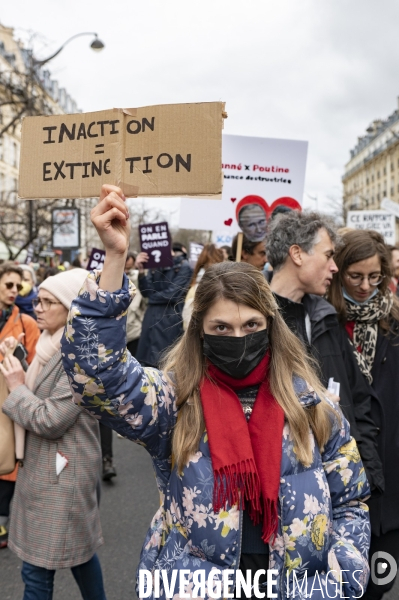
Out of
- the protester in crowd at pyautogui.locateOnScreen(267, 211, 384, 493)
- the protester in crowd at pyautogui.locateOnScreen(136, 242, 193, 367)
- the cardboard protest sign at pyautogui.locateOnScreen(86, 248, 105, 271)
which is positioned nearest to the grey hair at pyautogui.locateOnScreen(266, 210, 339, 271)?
the protester in crowd at pyautogui.locateOnScreen(267, 211, 384, 493)

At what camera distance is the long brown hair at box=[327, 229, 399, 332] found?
2871 mm

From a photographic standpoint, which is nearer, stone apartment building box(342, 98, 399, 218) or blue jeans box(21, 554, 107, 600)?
blue jeans box(21, 554, 107, 600)

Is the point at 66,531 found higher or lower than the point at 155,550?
lower

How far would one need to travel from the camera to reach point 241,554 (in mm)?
1676

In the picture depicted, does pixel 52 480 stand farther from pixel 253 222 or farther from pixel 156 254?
pixel 156 254

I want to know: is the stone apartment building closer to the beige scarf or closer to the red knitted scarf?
the beige scarf

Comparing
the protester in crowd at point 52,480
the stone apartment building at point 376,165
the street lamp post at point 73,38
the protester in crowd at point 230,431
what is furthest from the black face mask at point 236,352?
the stone apartment building at point 376,165

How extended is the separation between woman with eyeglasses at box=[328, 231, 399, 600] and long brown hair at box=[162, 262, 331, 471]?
39.4 inches

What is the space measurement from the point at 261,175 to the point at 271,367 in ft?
8.89

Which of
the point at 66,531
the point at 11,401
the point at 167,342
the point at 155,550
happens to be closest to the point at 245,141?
the point at 167,342

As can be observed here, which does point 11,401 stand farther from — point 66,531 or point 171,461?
point 171,461

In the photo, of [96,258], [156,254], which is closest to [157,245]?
[156,254]

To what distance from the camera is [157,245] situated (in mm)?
6492

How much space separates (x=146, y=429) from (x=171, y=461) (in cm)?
20
